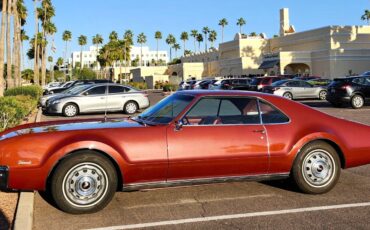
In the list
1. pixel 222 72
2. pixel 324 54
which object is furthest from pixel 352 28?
pixel 222 72

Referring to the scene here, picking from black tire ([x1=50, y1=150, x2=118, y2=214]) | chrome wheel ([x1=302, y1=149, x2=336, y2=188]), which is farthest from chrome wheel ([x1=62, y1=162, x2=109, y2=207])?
chrome wheel ([x1=302, y1=149, x2=336, y2=188])

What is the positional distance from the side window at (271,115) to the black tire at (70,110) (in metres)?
14.9

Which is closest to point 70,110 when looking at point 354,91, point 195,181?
point 354,91

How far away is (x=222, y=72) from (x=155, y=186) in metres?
72.5

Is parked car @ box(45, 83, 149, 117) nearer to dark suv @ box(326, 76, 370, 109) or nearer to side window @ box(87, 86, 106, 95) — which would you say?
side window @ box(87, 86, 106, 95)

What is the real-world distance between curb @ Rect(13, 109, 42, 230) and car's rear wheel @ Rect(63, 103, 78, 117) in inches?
563

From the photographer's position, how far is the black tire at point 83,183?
5762mm

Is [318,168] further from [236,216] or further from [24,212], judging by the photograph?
[24,212]

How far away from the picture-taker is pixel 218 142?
6.28 meters

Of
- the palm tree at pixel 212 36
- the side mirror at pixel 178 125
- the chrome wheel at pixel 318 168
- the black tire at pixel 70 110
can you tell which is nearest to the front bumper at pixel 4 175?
the side mirror at pixel 178 125

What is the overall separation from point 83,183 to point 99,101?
15.4 m

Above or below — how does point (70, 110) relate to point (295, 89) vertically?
below

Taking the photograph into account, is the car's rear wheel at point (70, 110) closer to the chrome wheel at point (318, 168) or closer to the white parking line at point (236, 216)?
the chrome wheel at point (318, 168)

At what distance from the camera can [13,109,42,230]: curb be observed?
5.26m
